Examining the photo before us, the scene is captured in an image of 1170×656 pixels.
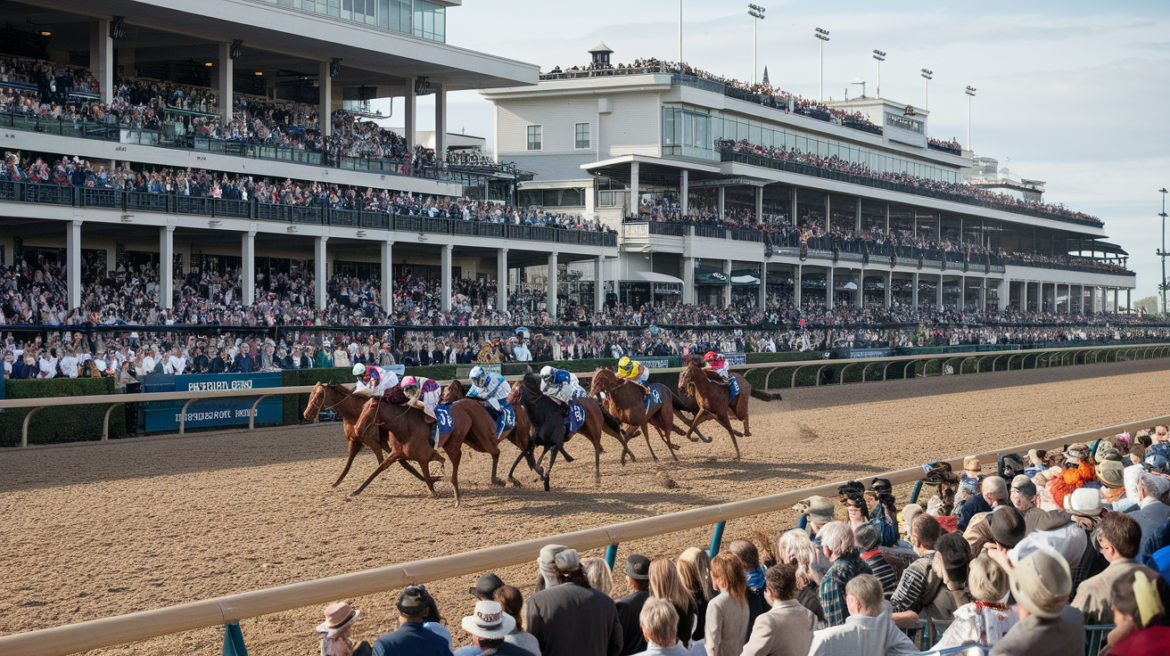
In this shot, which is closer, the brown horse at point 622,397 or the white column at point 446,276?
the brown horse at point 622,397

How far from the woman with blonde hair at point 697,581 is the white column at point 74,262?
19.2 m

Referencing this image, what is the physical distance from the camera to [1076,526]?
4.69 metres

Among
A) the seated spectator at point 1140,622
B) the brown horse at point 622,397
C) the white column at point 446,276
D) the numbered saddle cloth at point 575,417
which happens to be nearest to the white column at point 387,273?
the white column at point 446,276

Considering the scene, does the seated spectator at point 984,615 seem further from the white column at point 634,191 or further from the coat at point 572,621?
the white column at point 634,191

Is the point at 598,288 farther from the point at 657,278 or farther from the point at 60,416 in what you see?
the point at 60,416

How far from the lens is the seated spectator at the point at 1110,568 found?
371 cm

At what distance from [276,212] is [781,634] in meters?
22.0

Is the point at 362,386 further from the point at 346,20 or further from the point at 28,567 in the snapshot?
the point at 346,20

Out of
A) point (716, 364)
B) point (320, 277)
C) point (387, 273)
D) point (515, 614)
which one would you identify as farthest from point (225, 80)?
point (515, 614)

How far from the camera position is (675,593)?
3787 millimetres

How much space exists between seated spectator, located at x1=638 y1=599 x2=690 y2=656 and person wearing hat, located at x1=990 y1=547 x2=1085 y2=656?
999 millimetres

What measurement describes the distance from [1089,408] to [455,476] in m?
13.2

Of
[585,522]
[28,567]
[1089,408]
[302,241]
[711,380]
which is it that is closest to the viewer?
[28,567]

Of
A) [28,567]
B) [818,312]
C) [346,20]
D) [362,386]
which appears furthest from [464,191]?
[28,567]
